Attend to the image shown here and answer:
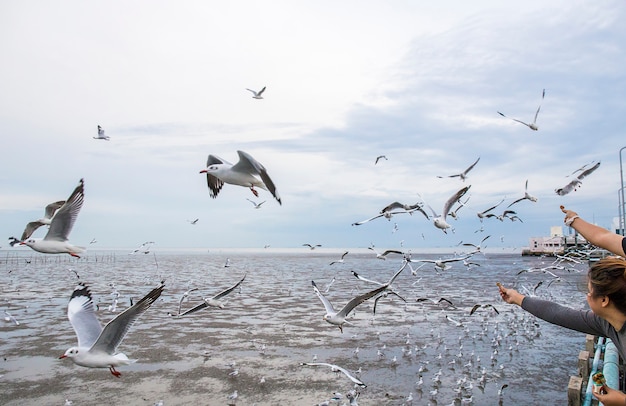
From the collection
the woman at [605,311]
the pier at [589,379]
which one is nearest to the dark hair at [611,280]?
the woman at [605,311]

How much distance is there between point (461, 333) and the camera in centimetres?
1869

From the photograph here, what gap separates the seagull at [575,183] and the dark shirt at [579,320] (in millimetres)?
13592

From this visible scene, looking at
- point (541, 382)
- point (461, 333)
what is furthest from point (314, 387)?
point (461, 333)

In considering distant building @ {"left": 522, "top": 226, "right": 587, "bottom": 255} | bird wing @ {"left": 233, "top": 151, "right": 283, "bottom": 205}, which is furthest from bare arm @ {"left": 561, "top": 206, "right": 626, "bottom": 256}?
distant building @ {"left": 522, "top": 226, "right": 587, "bottom": 255}

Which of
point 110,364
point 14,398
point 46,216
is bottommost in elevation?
point 14,398

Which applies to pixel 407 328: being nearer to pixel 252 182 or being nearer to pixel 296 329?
pixel 296 329

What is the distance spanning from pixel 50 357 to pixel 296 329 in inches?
335

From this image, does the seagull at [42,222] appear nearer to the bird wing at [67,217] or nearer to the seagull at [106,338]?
the bird wing at [67,217]

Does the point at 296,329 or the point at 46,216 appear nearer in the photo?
the point at 46,216

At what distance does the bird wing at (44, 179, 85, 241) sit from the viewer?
8383mm

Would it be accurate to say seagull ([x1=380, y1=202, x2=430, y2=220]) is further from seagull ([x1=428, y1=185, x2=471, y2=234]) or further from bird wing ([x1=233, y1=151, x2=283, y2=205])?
bird wing ([x1=233, y1=151, x2=283, y2=205])

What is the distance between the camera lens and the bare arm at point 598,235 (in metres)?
3.31

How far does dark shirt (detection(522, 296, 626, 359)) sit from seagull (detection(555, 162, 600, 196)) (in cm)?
1359

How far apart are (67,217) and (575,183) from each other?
14708 mm
